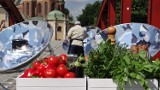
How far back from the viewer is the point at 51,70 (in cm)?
410

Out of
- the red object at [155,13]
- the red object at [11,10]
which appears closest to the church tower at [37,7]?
the red object at [11,10]

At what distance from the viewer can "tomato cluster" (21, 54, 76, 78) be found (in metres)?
4.07

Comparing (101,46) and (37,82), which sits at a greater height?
(101,46)

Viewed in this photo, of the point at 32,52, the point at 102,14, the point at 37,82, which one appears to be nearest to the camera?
the point at 37,82

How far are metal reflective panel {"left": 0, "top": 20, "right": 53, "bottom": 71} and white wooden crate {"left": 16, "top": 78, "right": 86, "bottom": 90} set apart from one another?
24.0 ft

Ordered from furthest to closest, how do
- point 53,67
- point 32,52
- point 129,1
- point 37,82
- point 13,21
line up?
point 13,21, point 129,1, point 32,52, point 53,67, point 37,82

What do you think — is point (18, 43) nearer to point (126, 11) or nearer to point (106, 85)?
point (126, 11)

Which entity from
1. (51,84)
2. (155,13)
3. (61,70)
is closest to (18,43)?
(155,13)

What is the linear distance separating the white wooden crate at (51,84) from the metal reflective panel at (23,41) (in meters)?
7.32

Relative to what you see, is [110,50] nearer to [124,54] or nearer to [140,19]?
[124,54]

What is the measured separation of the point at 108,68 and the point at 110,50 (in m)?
0.23

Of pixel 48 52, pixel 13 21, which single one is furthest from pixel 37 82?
pixel 13 21

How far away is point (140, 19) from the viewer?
52.6 metres

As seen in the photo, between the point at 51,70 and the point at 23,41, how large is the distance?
8930mm
